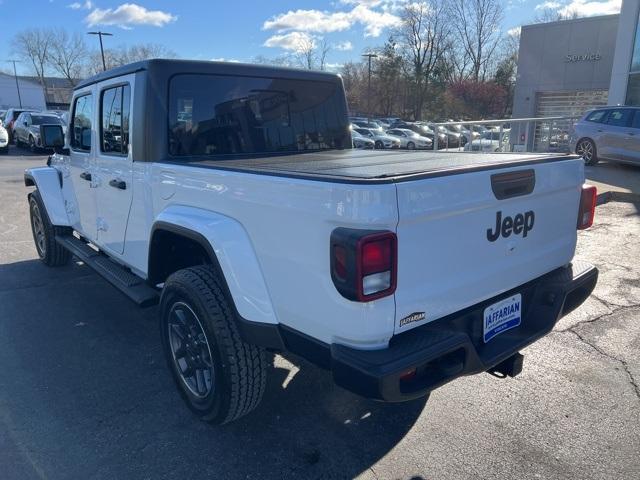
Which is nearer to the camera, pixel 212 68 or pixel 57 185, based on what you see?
pixel 212 68

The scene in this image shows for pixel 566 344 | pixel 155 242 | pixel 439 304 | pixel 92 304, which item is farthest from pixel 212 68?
pixel 566 344

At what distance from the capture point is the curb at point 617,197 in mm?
9031

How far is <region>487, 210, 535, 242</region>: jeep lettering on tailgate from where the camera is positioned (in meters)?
2.46

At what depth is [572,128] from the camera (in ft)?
42.3

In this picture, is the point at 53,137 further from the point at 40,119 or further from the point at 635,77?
the point at 635,77

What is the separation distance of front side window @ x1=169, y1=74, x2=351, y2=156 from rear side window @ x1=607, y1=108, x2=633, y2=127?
1036 centimetres

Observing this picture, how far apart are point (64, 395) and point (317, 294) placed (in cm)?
215

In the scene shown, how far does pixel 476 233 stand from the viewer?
7.77 feet

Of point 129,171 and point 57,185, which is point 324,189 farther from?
point 57,185

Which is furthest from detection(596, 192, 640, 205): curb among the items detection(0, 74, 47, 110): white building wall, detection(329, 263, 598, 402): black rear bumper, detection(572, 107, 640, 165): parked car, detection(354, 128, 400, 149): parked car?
detection(0, 74, 47, 110): white building wall

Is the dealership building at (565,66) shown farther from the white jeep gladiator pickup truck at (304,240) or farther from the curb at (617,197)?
the white jeep gladiator pickup truck at (304,240)

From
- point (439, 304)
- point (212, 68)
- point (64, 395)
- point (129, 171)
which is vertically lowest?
point (64, 395)

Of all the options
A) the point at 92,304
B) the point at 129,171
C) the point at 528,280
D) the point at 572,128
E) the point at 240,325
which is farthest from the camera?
the point at 572,128

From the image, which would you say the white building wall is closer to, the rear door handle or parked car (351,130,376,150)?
parked car (351,130,376,150)
